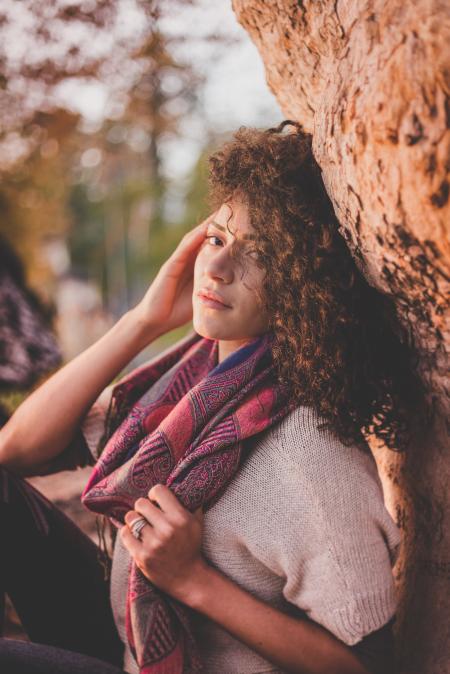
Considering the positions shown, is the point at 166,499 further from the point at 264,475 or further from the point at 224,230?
the point at 224,230

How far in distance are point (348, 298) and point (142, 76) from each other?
3.13 meters

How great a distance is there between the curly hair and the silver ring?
1.75ft

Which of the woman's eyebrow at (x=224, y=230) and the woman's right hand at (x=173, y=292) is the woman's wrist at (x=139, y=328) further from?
the woman's eyebrow at (x=224, y=230)

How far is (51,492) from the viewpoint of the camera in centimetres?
296

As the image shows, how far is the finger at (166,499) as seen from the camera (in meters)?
1.52

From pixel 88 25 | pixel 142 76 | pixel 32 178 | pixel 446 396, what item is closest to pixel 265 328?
pixel 446 396

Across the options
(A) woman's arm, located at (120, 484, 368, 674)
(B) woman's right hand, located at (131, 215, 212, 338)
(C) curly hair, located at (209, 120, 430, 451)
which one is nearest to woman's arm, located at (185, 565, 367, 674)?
(A) woman's arm, located at (120, 484, 368, 674)

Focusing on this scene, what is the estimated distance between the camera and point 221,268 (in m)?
1.65

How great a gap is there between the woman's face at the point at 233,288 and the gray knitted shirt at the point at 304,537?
0.31 m

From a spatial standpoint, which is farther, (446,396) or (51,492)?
(51,492)

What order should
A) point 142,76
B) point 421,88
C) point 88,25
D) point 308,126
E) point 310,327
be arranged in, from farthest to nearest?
point 142,76, point 88,25, point 308,126, point 310,327, point 421,88

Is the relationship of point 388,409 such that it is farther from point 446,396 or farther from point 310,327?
point 310,327

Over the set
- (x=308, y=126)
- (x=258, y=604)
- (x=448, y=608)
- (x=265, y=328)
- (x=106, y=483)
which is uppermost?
(x=308, y=126)

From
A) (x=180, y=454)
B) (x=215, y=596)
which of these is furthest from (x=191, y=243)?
(x=215, y=596)
